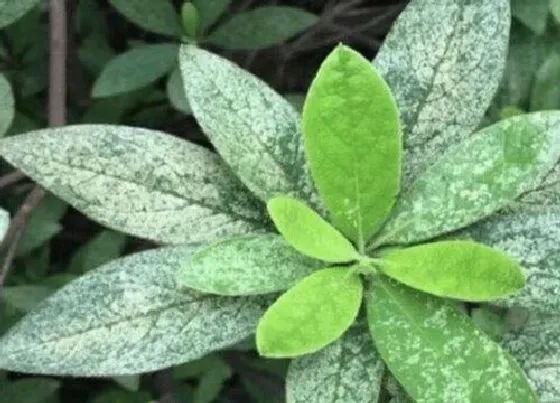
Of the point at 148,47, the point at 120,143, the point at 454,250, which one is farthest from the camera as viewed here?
the point at 148,47

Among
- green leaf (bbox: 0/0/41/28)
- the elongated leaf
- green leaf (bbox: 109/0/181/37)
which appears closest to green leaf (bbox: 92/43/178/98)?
green leaf (bbox: 109/0/181/37)

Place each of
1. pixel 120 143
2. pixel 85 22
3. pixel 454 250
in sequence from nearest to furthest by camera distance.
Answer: pixel 454 250, pixel 120 143, pixel 85 22

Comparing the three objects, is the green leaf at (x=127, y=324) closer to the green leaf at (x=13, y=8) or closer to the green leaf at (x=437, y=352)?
the green leaf at (x=437, y=352)

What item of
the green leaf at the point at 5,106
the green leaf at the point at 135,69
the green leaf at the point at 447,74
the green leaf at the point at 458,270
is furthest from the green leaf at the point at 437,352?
the green leaf at the point at 135,69

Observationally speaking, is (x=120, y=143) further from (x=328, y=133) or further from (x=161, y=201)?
(x=328, y=133)

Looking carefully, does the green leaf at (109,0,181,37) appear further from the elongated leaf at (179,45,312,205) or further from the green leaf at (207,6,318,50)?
the elongated leaf at (179,45,312,205)

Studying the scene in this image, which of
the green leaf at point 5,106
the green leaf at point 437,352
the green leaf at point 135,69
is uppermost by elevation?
the green leaf at point 135,69

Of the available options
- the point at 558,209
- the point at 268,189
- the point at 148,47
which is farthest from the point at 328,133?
the point at 148,47
